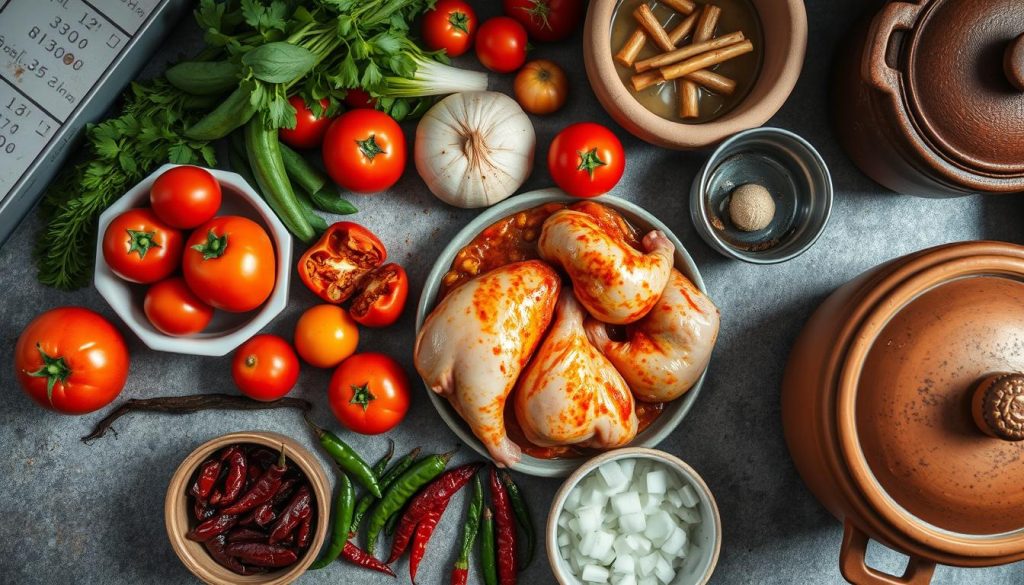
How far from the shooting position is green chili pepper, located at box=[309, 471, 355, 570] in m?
1.67

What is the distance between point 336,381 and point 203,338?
32cm

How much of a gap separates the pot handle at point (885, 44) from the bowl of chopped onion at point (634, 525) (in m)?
0.91

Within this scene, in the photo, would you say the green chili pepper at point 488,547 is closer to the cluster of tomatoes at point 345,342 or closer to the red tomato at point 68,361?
the cluster of tomatoes at point 345,342

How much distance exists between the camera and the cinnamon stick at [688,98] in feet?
5.43

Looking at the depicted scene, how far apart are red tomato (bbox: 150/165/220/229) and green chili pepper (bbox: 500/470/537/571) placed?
35.9 inches

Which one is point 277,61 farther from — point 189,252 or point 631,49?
point 631,49

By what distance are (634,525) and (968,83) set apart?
116 cm

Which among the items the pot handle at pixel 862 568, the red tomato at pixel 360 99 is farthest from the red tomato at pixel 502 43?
the pot handle at pixel 862 568

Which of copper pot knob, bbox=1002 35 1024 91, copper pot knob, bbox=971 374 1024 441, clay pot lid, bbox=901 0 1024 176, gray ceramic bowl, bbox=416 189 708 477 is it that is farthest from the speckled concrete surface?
copper pot knob, bbox=971 374 1024 441

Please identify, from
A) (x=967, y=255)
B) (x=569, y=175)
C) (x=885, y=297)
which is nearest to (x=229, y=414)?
(x=569, y=175)

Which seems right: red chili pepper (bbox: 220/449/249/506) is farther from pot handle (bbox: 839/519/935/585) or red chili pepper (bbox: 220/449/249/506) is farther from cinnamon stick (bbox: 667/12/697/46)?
cinnamon stick (bbox: 667/12/697/46)

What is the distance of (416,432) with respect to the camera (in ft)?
5.70

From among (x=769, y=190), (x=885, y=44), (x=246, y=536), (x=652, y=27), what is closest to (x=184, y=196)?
(x=246, y=536)

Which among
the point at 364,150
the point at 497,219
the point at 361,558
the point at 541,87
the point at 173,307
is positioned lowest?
the point at 361,558
